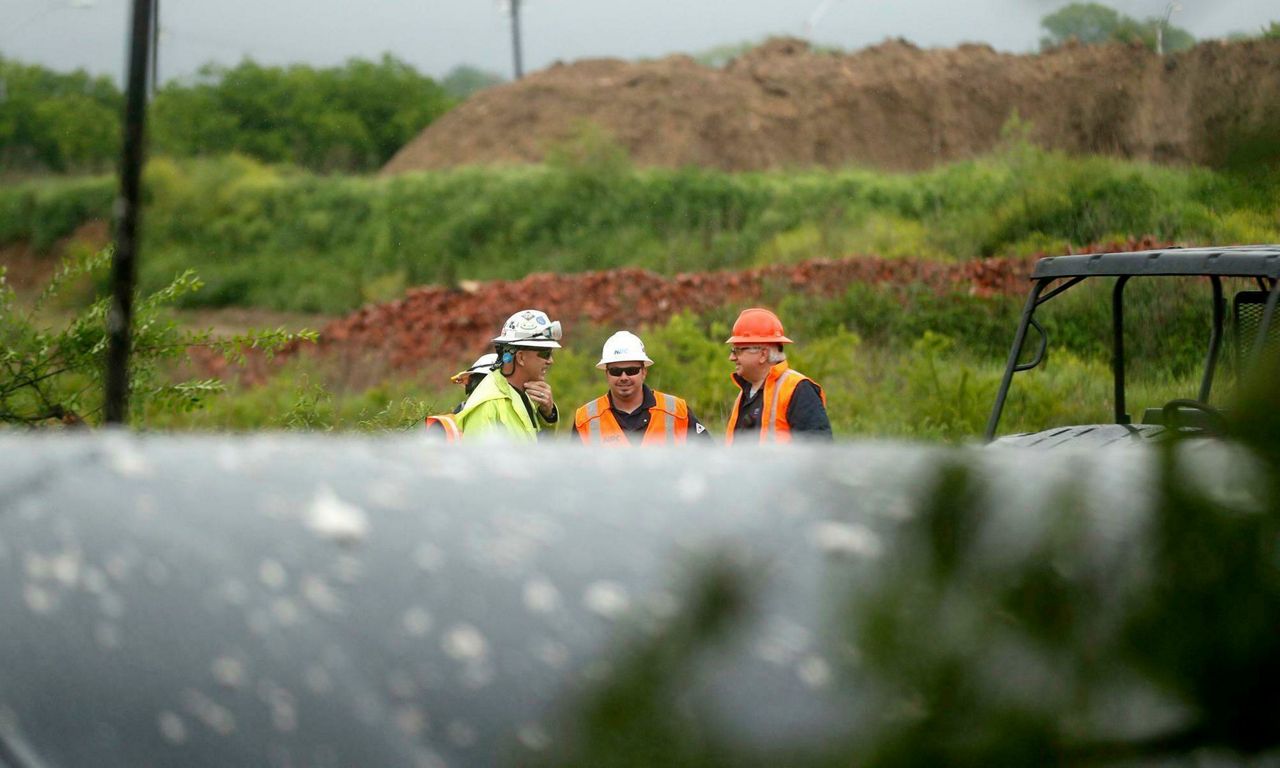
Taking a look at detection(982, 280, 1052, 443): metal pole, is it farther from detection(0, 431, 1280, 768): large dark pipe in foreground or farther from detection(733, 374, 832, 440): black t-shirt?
detection(0, 431, 1280, 768): large dark pipe in foreground

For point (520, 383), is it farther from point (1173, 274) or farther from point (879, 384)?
point (879, 384)

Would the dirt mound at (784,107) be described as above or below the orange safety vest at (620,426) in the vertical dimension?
above

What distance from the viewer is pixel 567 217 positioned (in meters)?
37.9

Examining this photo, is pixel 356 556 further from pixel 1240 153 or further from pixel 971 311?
pixel 971 311

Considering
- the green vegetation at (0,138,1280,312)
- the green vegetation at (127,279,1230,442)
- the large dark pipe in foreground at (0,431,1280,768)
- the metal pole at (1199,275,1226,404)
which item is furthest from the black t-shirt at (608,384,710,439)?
the green vegetation at (0,138,1280,312)

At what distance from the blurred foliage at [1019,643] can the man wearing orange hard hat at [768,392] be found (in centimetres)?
467

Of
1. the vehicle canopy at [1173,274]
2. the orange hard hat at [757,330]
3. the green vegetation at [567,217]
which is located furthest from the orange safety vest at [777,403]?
the green vegetation at [567,217]

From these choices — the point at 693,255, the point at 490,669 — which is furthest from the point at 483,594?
the point at 693,255

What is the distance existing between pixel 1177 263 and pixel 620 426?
2.54 metres

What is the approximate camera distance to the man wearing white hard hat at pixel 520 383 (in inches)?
226

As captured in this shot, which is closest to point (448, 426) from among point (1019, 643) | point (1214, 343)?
point (1214, 343)

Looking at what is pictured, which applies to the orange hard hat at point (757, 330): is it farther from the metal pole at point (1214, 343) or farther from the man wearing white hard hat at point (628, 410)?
the metal pole at point (1214, 343)

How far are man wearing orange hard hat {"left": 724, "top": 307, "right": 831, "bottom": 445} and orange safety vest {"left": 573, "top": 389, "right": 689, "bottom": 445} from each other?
25cm

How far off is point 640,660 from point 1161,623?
595 mm
